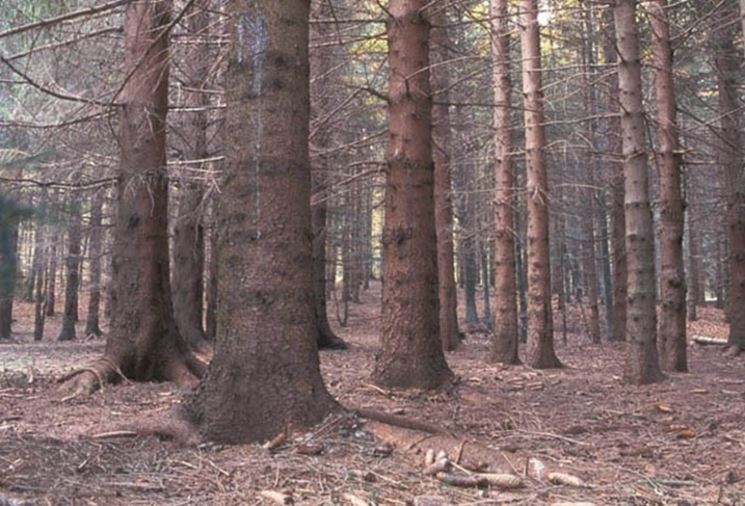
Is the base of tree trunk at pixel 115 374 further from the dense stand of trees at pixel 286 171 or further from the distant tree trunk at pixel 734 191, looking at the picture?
the distant tree trunk at pixel 734 191

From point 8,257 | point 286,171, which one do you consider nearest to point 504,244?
point 286,171

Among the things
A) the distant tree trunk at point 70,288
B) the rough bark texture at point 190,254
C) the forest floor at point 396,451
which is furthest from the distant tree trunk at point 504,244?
the distant tree trunk at point 70,288

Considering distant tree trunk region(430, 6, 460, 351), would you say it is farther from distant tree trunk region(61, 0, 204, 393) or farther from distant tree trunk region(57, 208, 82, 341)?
distant tree trunk region(57, 208, 82, 341)

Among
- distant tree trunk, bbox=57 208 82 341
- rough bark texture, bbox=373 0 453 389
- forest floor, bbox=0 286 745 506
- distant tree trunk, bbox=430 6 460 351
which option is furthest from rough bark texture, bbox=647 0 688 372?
distant tree trunk, bbox=57 208 82 341

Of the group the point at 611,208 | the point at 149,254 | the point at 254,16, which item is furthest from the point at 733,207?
the point at 254,16

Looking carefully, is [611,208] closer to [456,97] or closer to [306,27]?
[456,97]

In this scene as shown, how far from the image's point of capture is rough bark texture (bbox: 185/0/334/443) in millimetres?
4215

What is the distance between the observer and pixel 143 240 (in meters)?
7.71

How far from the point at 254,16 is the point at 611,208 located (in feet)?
45.9

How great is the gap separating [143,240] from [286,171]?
382cm

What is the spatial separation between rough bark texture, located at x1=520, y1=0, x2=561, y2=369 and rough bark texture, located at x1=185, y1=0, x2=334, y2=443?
6.26 m

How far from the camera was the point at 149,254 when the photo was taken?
7.71 meters

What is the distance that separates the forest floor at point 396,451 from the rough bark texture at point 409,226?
0.95 feet

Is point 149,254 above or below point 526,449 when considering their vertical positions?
above
